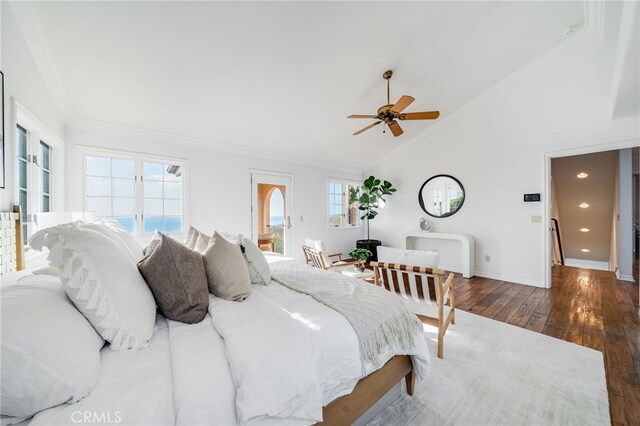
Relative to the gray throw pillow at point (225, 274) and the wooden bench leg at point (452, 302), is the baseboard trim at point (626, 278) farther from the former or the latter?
the gray throw pillow at point (225, 274)

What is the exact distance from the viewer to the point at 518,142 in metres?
4.11

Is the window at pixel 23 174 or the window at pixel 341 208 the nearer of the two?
the window at pixel 23 174

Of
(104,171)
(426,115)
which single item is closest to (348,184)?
(426,115)

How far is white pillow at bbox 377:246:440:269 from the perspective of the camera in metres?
2.20

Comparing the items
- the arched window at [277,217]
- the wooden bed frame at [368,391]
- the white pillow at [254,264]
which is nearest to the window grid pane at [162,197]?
the arched window at [277,217]

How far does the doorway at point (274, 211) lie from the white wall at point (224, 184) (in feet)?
0.44

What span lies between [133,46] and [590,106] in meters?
5.63

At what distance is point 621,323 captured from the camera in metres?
2.58

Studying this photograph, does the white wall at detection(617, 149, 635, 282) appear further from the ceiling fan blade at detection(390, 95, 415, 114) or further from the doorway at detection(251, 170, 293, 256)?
the doorway at detection(251, 170, 293, 256)

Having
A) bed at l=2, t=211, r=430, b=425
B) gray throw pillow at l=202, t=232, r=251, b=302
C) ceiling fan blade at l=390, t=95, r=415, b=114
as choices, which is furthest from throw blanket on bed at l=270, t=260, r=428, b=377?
ceiling fan blade at l=390, t=95, r=415, b=114

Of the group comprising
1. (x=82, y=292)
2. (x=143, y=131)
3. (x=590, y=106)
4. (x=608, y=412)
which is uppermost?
(x=590, y=106)

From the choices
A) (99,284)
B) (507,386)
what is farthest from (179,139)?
(507,386)

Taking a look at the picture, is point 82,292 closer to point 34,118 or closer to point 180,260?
point 180,260

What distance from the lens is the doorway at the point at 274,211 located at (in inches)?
188
